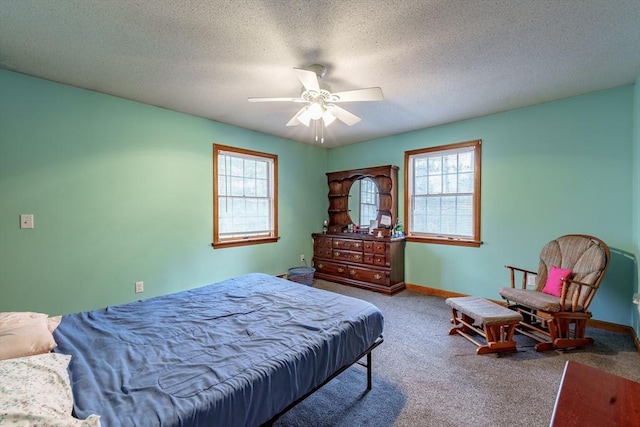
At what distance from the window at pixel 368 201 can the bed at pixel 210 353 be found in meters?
2.78

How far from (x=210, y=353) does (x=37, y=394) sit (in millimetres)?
606

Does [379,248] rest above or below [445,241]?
below

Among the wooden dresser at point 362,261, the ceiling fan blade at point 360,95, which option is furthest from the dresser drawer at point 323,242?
the ceiling fan blade at point 360,95

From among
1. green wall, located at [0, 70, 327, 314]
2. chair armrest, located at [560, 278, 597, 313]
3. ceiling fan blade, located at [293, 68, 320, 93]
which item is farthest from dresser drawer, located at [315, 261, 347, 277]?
ceiling fan blade, located at [293, 68, 320, 93]

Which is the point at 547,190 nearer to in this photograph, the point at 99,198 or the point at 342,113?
the point at 342,113

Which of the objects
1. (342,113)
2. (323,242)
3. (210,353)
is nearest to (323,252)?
(323,242)

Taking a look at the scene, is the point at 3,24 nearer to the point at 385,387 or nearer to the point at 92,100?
the point at 92,100

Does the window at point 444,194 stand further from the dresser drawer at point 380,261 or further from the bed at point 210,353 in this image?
the bed at point 210,353

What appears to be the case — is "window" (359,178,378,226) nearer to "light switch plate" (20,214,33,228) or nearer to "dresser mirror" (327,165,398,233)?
"dresser mirror" (327,165,398,233)

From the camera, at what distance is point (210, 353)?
1.33 meters

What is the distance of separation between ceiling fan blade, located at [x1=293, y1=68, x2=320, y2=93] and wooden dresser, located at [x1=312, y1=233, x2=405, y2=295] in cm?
259

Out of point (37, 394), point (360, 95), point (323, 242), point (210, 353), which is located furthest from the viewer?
point (323, 242)

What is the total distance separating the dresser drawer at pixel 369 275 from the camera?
404cm

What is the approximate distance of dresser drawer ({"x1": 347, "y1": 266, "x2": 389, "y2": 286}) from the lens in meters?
4.04
